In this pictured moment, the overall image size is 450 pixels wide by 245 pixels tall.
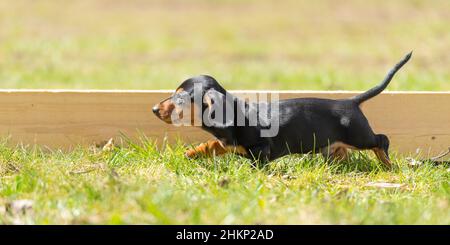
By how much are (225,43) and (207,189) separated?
8255mm

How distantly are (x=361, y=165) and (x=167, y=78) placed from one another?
4.50m

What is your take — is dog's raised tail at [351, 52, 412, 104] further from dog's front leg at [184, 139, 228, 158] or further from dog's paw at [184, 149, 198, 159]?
dog's paw at [184, 149, 198, 159]

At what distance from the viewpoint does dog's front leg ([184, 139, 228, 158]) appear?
3.88 m

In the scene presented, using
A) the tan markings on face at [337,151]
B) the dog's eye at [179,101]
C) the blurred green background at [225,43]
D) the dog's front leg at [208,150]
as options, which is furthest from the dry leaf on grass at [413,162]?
the blurred green background at [225,43]

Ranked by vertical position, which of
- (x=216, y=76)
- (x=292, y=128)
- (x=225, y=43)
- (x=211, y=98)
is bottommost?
(x=292, y=128)

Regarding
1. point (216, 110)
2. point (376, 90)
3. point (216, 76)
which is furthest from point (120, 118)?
point (216, 76)

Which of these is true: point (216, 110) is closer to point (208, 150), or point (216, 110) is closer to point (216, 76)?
point (208, 150)

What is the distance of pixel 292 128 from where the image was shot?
396 cm

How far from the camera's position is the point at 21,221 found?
2910 millimetres

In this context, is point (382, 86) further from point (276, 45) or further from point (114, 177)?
point (276, 45)

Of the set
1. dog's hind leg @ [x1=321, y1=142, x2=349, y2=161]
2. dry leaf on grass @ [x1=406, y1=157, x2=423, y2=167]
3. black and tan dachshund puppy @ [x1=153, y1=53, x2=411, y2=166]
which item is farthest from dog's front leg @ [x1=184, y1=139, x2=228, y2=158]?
dry leaf on grass @ [x1=406, y1=157, x2=423, y2=167]
